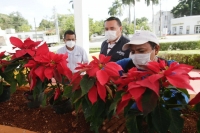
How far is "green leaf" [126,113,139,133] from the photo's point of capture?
21.7 inches

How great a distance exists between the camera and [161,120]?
0.48 meters

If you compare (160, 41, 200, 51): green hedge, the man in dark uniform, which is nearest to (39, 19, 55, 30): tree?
(160, 41, 200, 51): green hedge

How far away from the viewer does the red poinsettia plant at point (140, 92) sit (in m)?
0.45

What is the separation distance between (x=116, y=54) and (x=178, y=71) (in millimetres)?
1577

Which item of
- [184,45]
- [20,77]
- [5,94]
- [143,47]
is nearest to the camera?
[20,77]

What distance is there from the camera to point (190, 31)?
96.4 ft

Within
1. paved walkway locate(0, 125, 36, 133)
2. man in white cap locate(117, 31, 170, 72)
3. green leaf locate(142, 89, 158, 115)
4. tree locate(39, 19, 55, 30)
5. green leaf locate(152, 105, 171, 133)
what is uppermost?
tree locate(39, 19, 55, 30)

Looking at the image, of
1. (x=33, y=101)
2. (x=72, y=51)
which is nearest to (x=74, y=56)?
(x=72, y=51)

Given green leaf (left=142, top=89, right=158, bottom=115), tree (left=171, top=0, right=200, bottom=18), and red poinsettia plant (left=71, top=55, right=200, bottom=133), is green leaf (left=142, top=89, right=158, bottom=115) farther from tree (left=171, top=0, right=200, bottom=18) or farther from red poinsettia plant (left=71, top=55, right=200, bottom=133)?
tree (left=171, top=0, right=200, bottom=18)

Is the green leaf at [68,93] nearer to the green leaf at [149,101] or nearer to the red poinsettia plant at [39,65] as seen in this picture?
the red poinsettia plant at [39,65]

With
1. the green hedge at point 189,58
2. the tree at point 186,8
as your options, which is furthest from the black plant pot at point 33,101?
the tree at point 186,8

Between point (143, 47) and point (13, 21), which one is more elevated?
point (13, 21)

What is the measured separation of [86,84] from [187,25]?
33287 mm

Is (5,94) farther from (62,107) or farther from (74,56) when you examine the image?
(74,56)
